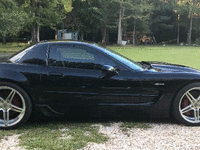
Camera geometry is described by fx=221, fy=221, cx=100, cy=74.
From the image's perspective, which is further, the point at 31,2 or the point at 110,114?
the point at 31,2

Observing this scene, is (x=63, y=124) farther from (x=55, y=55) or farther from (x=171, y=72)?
(x=171, y=72)

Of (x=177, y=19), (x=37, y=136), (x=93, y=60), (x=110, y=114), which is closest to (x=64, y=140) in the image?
(x=37, y=136)

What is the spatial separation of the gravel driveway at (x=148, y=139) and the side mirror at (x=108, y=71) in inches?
31.5

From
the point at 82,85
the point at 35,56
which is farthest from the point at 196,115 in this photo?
the point at 35,56

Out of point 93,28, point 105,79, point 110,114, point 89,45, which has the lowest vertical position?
point 110,114

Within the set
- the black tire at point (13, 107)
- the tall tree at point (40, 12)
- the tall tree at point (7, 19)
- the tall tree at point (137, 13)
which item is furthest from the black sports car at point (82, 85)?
the tall tree at point (137, 13)

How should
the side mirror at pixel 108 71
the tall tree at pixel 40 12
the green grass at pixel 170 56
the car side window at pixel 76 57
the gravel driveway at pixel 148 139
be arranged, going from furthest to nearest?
the tall tree at pixel 40 12 < the green grass at pixel 170 56 < the car side window at pixel 76 57 < the side mirror at pixel 108 71 < the gravel driveway at pixel 148 139

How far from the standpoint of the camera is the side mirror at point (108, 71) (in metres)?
3.19

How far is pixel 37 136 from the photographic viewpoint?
3006 millimetres

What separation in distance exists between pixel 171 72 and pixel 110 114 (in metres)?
1.16

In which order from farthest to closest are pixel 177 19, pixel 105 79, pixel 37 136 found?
pixel 177 19
pixel 105 79
pixel 37 136

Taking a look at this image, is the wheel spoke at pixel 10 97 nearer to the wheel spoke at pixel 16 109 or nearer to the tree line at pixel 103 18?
the wheel spoke at pixel 16 109

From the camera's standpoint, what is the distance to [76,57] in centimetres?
341

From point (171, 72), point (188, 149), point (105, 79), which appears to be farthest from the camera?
point (171, 72)
